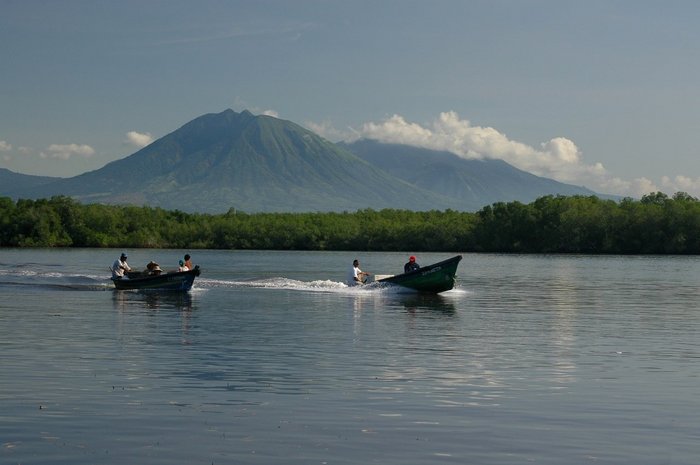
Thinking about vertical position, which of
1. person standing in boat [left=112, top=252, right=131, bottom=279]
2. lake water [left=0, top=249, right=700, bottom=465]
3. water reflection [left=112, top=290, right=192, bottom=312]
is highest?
person standing in boat [left=112, top=252, right=131, bottom=279]

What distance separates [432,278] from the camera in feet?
155

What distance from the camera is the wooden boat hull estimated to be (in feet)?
158

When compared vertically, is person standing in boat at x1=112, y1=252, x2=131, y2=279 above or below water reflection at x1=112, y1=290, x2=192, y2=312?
above

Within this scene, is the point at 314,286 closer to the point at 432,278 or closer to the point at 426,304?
the point at 432,278

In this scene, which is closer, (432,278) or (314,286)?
(432,278)

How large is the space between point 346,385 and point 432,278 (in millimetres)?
27746

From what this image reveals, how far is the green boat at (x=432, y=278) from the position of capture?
47188 mm

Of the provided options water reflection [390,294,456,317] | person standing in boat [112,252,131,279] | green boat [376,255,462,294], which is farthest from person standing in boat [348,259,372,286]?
person standing in boat [112,252,131,279]

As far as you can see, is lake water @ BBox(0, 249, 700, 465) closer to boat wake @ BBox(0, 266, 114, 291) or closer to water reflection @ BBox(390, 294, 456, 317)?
water reflection @ BBox(390, 294, 456, 317)

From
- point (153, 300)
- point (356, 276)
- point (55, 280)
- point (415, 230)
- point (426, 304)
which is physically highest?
point (415, 230)

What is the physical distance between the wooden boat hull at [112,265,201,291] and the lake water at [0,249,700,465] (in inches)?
294

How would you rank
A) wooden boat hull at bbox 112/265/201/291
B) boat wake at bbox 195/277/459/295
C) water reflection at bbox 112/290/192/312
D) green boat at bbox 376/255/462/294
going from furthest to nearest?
boat wake at bbox 195/277/459/295 → wooden boat hull at bbox 112/265/201/291 → green boat at bbox 376/255/462/294 → water reflection at bbox 112/290/192/312

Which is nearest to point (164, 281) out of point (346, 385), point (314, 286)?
point (314, 286)

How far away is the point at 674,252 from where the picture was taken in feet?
442
